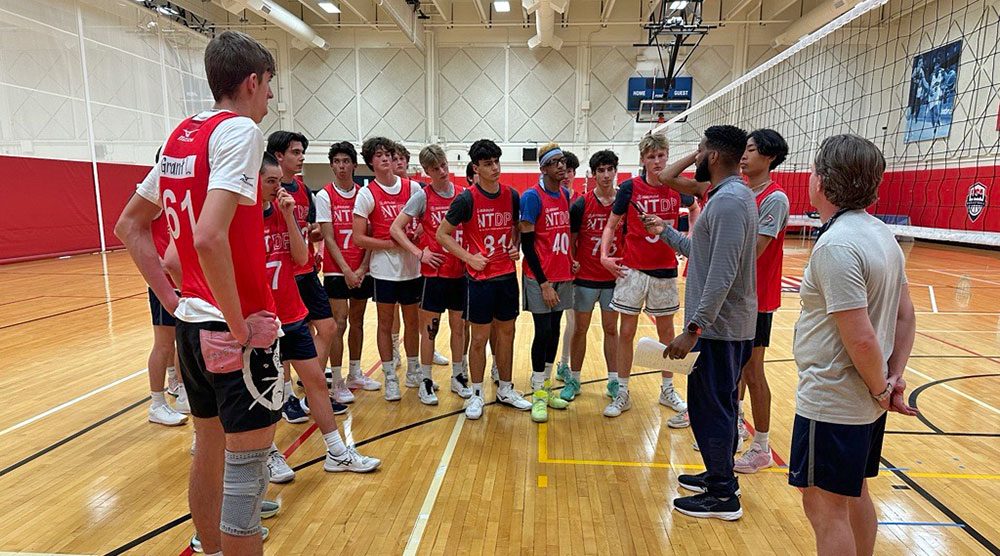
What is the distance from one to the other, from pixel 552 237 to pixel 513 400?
Result: 1.37 meters

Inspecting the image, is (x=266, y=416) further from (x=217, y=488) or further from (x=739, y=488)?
(x=739, y=488)

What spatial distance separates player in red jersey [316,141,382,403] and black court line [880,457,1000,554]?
12.8 ft

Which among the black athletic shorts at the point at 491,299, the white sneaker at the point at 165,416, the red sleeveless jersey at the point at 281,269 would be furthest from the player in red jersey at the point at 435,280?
the white sneaker at the point at 165,416

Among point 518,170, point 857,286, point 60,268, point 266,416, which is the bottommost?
point 60,268

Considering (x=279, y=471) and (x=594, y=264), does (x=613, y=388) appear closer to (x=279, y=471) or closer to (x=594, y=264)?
(x=594, y=264)

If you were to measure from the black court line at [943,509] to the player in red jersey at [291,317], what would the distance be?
3239 mm

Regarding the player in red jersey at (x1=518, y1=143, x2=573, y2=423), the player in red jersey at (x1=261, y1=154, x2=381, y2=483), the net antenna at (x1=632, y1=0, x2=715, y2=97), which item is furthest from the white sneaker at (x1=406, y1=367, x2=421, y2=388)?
the net antenna at (x1=632, y1=0, x2=715, y2=97)

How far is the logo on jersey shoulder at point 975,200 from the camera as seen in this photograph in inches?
538

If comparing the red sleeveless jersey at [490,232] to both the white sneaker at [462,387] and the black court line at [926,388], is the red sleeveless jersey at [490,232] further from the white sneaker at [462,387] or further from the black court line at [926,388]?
the black court line at [926,388]

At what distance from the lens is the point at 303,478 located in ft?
10.4

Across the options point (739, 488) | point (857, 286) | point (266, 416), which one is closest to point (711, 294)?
point (857, 286)

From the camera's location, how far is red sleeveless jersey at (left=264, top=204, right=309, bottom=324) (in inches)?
124

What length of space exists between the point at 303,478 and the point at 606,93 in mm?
19488

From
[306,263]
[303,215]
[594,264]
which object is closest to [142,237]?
[306,263]
